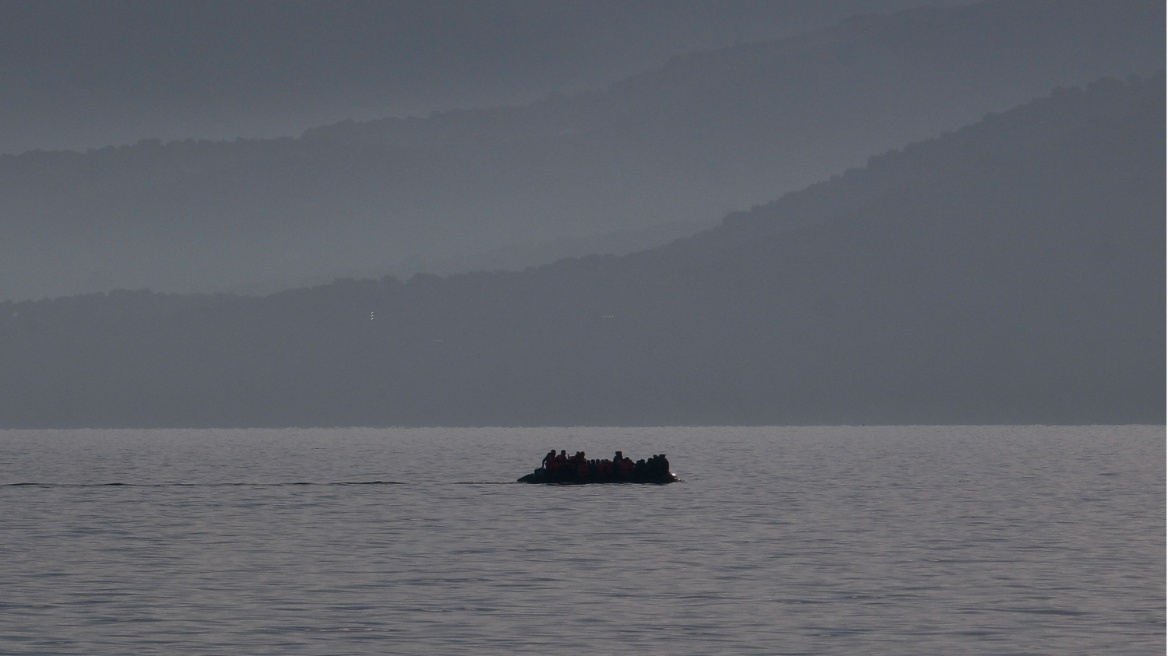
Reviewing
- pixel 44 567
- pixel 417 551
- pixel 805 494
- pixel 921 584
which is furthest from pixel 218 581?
pixel 805 494

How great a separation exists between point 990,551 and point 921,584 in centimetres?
1243

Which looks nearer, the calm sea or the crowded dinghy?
the calm sea

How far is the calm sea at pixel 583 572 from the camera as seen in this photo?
41.4 meters

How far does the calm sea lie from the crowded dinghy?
5.18 feet

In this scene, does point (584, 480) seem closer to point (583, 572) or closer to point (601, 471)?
point (601, 471)

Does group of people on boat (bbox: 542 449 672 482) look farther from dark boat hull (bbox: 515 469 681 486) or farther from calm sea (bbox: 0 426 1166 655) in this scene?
calm sea (bbox: 0 426 1166 655)

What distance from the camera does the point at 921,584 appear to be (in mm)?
52375

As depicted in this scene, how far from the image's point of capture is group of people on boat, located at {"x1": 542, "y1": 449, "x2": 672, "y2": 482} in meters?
111

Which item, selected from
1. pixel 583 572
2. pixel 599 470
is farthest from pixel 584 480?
pixel 583 572

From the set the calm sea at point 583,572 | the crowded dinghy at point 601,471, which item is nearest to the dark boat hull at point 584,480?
the crowded dinghy at point 601,471

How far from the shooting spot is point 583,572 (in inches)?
2183

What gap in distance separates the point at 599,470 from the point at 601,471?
9.0 inches

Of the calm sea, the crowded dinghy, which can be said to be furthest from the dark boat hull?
the calm sea

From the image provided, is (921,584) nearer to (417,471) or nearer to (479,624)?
(479,624)
